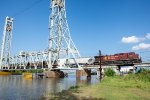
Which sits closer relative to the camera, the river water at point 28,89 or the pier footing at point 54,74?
the river water at point 28,89

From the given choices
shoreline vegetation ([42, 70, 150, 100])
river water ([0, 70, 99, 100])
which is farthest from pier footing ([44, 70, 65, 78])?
shoreline vegetation ([42, 70, 150, 100])

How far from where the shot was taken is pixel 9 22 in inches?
5423

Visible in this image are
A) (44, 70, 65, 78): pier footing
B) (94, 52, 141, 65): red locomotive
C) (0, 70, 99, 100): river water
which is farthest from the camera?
(44, 70, 65, 78): pier footing

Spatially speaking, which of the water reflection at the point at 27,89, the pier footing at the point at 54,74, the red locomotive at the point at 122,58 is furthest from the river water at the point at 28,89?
the pier footing at the point at 54,74

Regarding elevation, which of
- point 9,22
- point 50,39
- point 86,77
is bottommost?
point 86,77

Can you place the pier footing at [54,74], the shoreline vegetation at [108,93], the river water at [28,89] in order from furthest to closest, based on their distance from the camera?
the pier footing at [54,74] < the river water at [28,89] < the shoreline vegetation at [108,93]

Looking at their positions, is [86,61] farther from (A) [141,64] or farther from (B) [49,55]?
(A) [141,64]

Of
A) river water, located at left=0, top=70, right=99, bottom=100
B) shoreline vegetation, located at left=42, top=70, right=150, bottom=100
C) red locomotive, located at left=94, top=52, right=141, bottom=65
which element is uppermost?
red locomotive, located at left=94, top=52, right=141, bottom=65

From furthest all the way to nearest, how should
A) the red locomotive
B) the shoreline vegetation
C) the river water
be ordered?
the red locomotive < the river water < the shoreline vegetation

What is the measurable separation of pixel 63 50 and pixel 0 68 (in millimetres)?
54169

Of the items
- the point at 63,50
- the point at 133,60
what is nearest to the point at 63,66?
the point at 63,50

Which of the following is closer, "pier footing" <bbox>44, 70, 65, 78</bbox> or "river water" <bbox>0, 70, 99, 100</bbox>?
"river water" <bbox>0, 70, 99, 100</bbox>

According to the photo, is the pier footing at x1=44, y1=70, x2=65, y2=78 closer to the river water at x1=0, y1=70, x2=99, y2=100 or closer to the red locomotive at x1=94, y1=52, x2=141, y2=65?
the red locomotive at x1=94, y1=52, x2=141, y2=65

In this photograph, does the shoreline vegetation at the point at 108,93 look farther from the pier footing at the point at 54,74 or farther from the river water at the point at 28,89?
the pier footing at the point at 54,74
